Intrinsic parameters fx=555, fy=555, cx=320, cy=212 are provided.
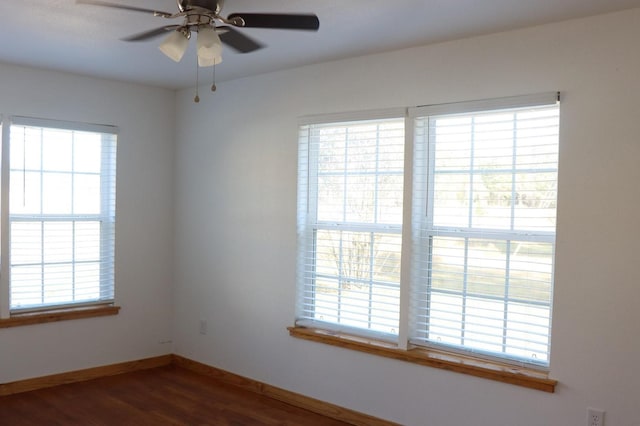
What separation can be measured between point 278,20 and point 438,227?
1680 millimetres

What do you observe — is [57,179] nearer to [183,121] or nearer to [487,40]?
[183,121]

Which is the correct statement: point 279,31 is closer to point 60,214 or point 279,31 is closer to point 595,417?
point 60,214

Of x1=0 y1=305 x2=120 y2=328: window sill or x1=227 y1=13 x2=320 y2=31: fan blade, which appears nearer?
x1=227 y1=13 x2=320 y2=31: fan blade

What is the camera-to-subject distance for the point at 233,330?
179 inches

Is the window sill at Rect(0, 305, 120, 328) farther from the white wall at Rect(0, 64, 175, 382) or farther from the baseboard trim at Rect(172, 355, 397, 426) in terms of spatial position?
the baseboard trim at Rect(172, 355, 397, 426)

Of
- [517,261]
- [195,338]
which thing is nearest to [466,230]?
[517,261]

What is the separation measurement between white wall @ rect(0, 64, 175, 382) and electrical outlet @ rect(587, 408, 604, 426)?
3.59m

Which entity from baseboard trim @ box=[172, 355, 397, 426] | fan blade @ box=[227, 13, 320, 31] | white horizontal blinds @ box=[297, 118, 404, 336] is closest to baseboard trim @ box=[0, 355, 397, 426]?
baseboard trim @ box=[172, 355, 397, 426]

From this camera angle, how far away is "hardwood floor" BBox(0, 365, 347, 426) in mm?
3709

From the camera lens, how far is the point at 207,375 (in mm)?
4727

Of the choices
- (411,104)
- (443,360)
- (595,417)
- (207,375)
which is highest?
(411,104)

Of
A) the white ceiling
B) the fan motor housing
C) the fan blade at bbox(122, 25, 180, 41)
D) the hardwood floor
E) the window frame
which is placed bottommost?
the hardwood floor

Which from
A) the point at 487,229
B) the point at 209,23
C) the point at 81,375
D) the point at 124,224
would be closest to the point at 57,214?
the point at 124,224

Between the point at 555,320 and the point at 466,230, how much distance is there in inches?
27.3
